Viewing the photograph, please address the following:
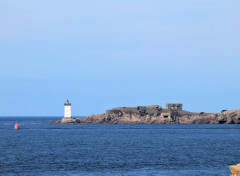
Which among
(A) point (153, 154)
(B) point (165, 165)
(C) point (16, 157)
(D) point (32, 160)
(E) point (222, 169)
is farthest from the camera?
(A) point (153, 154)

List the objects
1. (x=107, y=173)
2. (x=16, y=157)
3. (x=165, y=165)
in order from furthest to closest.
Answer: (x=16, y=157) < (x=165, y=165) < (x=107, y=173)

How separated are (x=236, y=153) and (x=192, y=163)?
1574 cm

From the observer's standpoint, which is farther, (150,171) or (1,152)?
(1,152)

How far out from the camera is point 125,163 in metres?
53.5

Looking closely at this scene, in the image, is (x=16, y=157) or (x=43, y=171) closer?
(x=43, y=171)

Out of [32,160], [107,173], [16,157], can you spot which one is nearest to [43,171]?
[107,173]

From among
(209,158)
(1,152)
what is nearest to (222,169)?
(209,158)

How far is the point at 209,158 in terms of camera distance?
5938 centimetres

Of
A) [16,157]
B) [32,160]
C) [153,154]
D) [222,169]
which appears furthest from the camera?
[153,154]

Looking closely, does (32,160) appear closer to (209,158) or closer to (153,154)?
(153,154)

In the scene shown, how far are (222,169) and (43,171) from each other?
59.2 ft

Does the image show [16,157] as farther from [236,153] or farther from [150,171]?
[236,153]

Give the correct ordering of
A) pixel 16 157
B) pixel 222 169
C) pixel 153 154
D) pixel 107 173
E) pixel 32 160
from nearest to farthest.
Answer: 1. pixel 107 173
2. pixel 222 169
3. pixel 32 160
4. pixel 16 157
5. pixel 153 154

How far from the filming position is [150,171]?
4694cm
